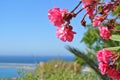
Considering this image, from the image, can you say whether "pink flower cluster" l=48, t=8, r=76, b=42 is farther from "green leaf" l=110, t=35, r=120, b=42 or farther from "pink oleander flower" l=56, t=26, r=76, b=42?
"green leaf" l=110, t=35, r=120, b=42

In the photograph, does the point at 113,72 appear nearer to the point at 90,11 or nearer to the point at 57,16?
the point at 90,11

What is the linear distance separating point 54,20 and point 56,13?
0.15 feet

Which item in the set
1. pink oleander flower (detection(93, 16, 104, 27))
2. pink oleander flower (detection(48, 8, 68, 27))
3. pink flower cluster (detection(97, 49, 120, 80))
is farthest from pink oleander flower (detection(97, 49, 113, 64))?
pink oleander flower (detection(48, 8, 68, 27))

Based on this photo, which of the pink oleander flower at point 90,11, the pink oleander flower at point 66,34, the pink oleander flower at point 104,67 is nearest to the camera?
the pink oleander flower at point 66,34

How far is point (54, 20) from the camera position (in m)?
2.36

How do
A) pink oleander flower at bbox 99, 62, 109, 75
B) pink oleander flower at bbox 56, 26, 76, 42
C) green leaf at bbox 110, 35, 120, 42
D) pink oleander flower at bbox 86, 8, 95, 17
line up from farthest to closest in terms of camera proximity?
green leaf at bbox 110, 35, 120, 42 < pink oleander flower at bbox 99, 62, 109, 75 < pink oleander flower at bbox 86, 8, 95, 17 < pink oleander flower at bbox 56, 26, 76, 42

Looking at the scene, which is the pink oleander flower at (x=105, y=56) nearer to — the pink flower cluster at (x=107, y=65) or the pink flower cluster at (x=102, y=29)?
the pink flower cluster at (x=107, y=65)

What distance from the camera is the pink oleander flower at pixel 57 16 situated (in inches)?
92.3

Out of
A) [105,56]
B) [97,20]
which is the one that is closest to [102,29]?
[97,20]

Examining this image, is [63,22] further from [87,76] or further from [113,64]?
[87,76]

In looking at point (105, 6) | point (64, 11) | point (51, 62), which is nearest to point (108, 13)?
point (105, 6)

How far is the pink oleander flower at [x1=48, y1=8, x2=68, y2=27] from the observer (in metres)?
2.34

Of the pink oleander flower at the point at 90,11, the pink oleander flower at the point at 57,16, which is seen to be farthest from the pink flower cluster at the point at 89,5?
the pink oleander flower at the point at 57,16

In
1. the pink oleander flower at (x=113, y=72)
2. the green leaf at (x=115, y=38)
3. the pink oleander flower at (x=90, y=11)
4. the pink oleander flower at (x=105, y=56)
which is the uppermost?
the pink oleander flower at (x=90, y=11)
